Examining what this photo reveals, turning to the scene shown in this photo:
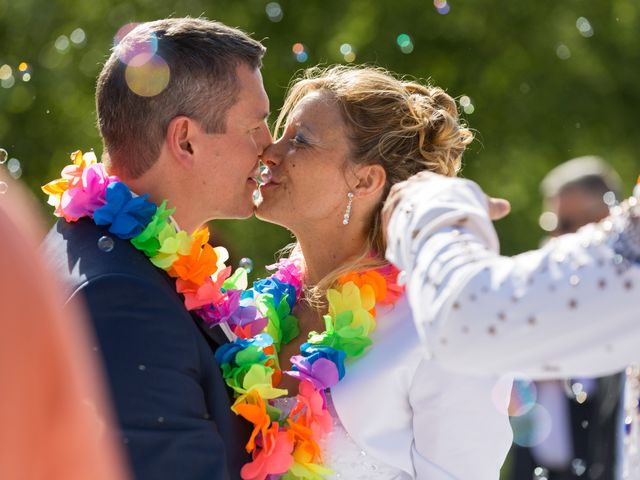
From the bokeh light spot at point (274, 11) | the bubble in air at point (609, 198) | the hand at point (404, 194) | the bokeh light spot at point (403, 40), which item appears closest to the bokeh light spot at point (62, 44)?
the bokeh light spot at point (274, 11)

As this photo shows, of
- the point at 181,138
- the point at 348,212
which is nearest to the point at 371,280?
the point at 348,212

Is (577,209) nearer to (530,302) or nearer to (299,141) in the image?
(299,141)

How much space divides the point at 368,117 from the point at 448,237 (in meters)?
1.87

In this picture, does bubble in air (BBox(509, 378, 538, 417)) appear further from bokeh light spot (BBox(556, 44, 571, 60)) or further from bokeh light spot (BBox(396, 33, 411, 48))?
bokeh light spot (BBox(556, 44, 571, 60))

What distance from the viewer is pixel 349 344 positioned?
316cm

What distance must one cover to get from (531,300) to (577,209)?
12.2 feet

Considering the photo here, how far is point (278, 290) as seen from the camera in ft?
11.5

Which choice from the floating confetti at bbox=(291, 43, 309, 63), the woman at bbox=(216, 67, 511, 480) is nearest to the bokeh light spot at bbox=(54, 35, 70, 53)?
the floating confetti at bbox=(291, 43, 309, 63)

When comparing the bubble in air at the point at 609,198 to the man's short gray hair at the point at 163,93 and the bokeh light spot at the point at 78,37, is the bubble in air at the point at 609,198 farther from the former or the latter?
the bokeh light spot at the point at 78,37

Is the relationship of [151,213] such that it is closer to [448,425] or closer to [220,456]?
[220,456]

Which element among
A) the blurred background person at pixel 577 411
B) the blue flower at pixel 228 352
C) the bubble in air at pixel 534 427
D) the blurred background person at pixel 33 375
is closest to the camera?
the blurred background person at pixel 33 375

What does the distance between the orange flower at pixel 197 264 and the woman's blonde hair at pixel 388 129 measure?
0.44 m

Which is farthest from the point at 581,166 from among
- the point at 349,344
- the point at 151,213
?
the point at 151,213

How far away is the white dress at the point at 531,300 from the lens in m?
1.54
